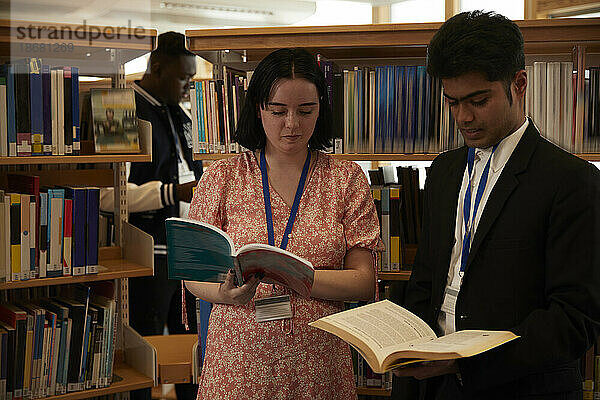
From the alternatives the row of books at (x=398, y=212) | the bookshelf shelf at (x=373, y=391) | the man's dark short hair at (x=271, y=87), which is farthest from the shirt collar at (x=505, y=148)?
the bookshelf shelf at (x=373, y=391)

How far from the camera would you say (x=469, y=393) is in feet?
4.01

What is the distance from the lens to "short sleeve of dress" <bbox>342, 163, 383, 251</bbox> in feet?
5.26

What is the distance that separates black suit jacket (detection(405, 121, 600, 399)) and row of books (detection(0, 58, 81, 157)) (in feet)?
5.17

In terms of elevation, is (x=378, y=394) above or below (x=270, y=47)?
below

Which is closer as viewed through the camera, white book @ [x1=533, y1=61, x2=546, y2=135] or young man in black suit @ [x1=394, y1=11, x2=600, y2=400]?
young man in black suit @ [x1=394, y1=11, x2=600, y2=400]

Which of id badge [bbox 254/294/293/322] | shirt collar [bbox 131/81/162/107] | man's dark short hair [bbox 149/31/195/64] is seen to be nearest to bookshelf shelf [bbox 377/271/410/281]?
id badge [bbox 254/294/293/322]

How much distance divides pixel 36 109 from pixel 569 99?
69.8 inches

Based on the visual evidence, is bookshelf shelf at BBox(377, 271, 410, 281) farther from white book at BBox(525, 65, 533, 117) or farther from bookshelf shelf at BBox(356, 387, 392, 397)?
white book at BBox(525, 65, 533, 117)

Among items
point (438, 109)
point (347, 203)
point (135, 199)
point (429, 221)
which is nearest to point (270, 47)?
point (438, 109)

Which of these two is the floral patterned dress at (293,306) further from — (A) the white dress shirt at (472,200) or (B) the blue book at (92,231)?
(B) the blue book at (92,231)

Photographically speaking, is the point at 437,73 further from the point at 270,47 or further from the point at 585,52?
the point at 585,52

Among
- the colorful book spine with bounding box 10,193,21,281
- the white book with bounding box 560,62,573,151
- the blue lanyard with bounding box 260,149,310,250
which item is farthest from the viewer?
the colorful book spine with bounding box 10,193,21,281

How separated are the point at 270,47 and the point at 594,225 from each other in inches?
51.5

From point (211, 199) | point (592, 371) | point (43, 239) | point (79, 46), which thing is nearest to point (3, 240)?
point (43, 239)
